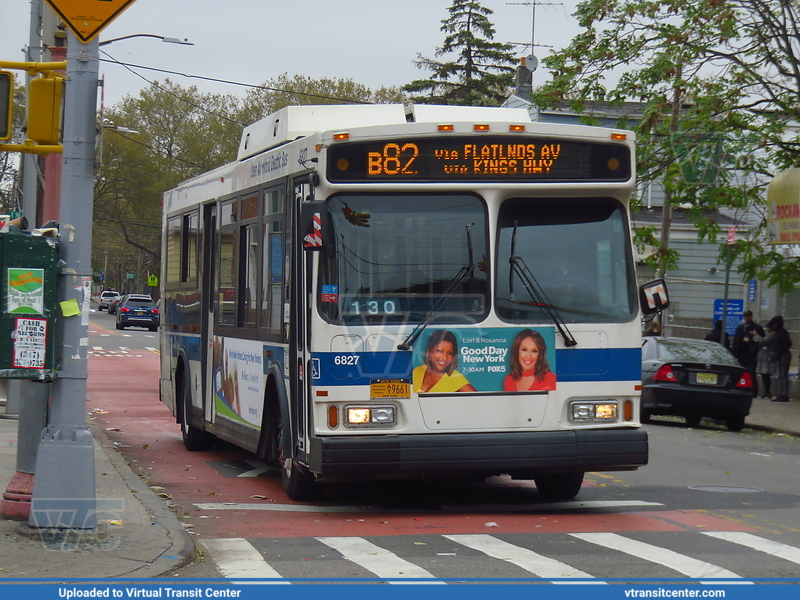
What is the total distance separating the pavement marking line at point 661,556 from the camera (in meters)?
7.09

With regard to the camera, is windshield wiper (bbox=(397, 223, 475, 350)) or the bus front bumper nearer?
the bus front bumper

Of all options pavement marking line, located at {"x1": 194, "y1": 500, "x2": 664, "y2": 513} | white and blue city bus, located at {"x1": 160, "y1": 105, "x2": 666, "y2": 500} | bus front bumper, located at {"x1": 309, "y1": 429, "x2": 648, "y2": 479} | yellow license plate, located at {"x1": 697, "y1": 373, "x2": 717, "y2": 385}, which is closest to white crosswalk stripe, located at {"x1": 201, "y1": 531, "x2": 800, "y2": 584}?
bus front bumper, located at {"x1": 309, "y1": 429, "x2": 648, "y2": 479}

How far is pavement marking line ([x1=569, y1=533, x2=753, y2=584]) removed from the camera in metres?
7.09

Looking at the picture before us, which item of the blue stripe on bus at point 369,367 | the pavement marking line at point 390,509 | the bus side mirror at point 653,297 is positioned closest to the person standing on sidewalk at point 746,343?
the pavement marking line at point 390,509

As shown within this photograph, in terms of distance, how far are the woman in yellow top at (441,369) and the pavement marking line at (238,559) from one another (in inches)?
71.3

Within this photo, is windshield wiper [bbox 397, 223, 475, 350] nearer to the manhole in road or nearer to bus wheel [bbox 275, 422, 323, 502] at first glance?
bus wheel [bbox 275, 422, 323, 502]

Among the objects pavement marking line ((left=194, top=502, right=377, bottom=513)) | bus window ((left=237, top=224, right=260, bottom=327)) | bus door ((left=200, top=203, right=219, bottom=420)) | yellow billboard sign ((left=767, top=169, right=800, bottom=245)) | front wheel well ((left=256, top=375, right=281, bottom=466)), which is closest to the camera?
pavement marking line ((left=194, top=502, right=377, bottom=513))

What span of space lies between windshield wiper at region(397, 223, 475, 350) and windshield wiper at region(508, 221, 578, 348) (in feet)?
1.06

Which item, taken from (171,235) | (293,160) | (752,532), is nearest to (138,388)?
(171,235)

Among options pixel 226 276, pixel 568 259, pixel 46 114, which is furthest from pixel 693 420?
pixel 46 114

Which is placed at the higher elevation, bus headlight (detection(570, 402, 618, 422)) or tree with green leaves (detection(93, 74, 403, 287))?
tree with green leaves (detection(93, 74, 403, 287))

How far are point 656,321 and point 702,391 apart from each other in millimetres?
9469

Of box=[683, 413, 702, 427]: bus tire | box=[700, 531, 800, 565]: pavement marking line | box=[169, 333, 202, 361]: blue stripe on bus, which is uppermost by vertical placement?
box=[169, 333, 202, 361]: blue stripe on bus

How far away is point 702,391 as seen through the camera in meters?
18.8
